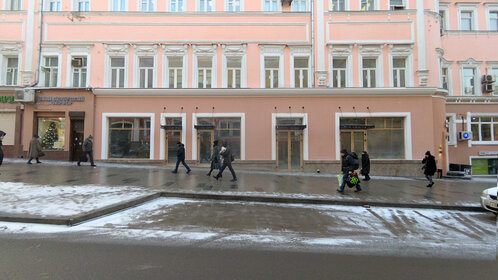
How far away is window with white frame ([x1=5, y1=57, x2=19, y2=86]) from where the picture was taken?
1741 centimetres

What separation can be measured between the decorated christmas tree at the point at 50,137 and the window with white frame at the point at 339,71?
1745 cm

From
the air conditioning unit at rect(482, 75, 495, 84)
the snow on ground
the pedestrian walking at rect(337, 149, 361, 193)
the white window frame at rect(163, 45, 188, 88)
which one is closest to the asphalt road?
the snow on ground

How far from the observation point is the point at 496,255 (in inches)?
177

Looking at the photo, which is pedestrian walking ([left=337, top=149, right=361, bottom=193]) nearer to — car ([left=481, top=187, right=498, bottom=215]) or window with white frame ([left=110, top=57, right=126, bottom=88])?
car ([left=481, top=187, right=498, bottom=215])

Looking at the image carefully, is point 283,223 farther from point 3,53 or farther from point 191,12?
point 3,53

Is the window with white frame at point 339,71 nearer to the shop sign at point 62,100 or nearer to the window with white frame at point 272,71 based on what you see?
the window with white frame at point 272,71

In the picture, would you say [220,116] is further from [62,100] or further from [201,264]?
[201,264]

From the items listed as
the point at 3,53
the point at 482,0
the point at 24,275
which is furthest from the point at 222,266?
the point at 482,0

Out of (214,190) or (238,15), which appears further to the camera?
(238,15)

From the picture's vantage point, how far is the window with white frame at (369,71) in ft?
57.1

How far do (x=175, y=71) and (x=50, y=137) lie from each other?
341 inches

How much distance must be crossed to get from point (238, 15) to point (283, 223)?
14.8 metres

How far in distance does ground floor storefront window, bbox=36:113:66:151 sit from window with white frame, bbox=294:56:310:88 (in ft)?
47.8

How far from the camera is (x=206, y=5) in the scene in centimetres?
1786
